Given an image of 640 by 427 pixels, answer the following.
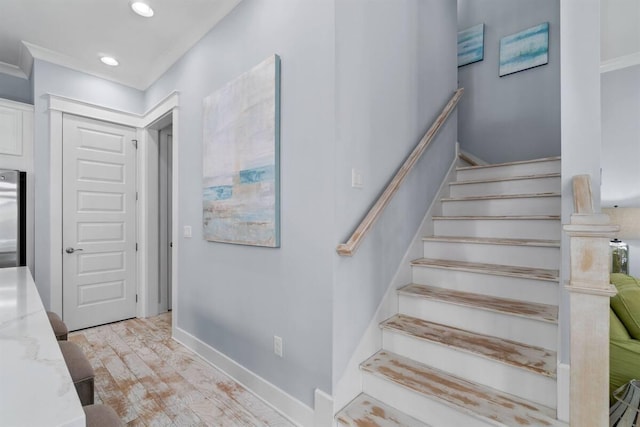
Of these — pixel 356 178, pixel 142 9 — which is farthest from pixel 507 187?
pixel 142 9

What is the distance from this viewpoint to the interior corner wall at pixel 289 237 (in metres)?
1.75

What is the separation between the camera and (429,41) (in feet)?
8.90

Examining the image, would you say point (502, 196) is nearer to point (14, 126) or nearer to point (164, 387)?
point (164, 387)

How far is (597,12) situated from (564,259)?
1.07 meters

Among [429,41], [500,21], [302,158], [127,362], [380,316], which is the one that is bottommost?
[127,362]

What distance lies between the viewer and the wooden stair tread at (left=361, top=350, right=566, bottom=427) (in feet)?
4.68

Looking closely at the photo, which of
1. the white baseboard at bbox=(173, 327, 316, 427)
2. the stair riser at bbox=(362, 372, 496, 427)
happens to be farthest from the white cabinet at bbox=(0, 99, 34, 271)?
the stair riser at bbox=(362, 372, 496, 427)

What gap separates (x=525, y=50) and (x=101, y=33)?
433 cm

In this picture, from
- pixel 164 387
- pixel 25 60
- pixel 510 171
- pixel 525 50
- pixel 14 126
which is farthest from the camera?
pixel 525 50

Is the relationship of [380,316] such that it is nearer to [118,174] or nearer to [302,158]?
[302,158]

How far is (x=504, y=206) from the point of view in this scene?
2.60 m

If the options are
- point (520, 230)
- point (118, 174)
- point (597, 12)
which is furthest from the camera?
point (118, 174)

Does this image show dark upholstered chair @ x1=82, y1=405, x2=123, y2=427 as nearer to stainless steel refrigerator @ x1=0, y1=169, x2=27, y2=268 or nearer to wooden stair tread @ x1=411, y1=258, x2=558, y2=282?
wooden stair tread @ x1=411, y1=258, x2=558, y2=282

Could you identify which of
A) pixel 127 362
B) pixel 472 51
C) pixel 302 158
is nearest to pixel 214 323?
pixel 127 362
